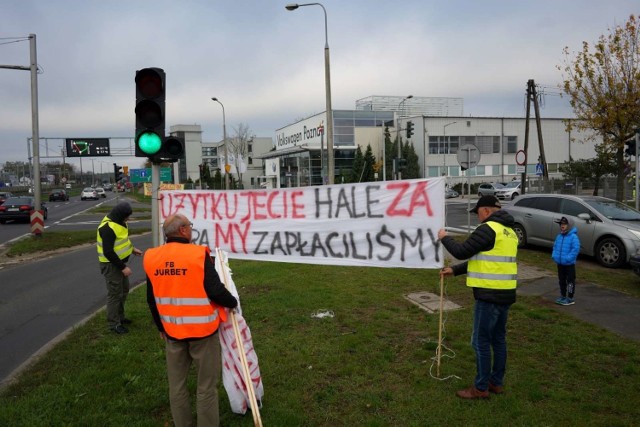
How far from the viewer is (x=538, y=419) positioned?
393 centimetres

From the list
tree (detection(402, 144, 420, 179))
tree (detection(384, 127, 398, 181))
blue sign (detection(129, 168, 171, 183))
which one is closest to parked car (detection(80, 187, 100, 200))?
blue sign (detection(129, 168, 171, 183))

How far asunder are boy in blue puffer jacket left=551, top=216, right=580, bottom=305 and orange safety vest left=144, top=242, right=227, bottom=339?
603cm

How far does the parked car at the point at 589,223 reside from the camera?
10273mm

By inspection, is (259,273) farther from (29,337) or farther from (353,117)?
(353,117)

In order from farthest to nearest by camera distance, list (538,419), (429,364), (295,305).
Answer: (295,305) → (429,364) → (538,419)

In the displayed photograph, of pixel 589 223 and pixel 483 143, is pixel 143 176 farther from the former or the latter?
pixel 483 143

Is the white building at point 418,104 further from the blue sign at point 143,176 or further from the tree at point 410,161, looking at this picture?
the blue sign at point 143,176

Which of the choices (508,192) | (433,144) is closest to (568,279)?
(508,192)

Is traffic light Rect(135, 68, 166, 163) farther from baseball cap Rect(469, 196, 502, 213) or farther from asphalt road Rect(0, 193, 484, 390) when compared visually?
baseball cap Rect(469, 196, 502, 213)

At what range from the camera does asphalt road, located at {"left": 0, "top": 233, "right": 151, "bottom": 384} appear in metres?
6.40

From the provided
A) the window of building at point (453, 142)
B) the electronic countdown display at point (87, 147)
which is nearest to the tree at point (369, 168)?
the window of building at point (453, 142)

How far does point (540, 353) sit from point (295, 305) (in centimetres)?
362

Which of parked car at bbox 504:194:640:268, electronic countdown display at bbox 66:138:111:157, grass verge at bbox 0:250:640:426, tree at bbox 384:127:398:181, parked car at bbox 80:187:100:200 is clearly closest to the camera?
grass verge at bbox 0:250:640:426

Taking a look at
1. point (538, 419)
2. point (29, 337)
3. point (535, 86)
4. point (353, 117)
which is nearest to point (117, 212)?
point (29, 337)
